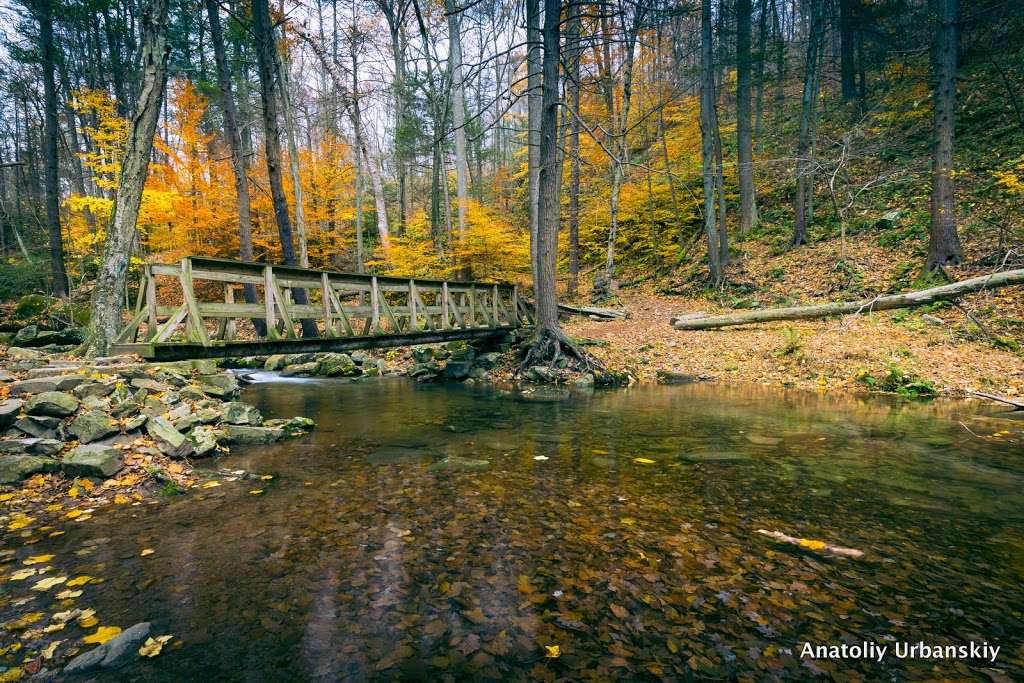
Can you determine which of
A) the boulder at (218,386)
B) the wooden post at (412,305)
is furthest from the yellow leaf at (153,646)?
the wooden post at (412,305)

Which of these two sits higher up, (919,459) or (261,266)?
(261,266)

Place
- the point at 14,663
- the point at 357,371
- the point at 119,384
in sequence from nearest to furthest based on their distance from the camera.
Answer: the point at 14,663, the point at 119,384, the point at 357,371

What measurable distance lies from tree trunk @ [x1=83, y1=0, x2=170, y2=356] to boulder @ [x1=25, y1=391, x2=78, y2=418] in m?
3.04

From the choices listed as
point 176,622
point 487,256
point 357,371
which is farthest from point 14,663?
point 487,256

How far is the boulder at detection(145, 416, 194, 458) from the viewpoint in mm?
5422

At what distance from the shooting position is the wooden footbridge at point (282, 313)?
6.59 metres

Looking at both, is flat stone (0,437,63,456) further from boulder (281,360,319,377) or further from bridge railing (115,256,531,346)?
boulder (281,360,319,377)

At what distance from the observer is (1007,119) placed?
1620 centimetres

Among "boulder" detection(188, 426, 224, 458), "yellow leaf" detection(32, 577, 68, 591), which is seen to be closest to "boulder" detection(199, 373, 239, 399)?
"boulder" detection(188, 426, 224, 458)

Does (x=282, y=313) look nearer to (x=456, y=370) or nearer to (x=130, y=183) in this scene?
(x=130, y=183)

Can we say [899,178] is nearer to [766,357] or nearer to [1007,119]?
[1007,119]

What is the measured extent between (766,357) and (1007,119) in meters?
14.5

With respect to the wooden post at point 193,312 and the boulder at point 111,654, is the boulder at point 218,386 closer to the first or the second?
the wooden post at point 193,312

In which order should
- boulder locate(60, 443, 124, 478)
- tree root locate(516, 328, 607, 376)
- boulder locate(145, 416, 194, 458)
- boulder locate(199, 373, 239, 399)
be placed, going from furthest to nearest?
tree root locate(516, 328, 607, 376) → boulder locate(199, 373, 239, 399) → boulder locate(145, 416, 194, 458) → boulder locate(60, 443, 124, 478)
